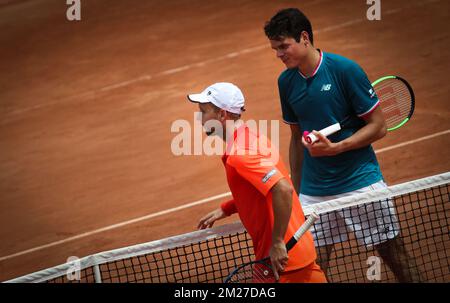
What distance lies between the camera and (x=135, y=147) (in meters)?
10.5

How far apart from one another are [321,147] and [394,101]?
3.99 feet

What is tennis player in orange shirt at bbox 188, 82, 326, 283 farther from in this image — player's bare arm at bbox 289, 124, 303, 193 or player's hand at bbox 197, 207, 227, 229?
player's bare arm at bbox 289, 124, 303, 193

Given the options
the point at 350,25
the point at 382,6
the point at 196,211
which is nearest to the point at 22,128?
the point at 196,211

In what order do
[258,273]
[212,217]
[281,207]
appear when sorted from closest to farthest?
[281,207], [258,273], [212,217]

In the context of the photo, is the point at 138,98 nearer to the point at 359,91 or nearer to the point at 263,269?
the point at 359,91

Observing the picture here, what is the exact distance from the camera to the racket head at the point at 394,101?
5.78m

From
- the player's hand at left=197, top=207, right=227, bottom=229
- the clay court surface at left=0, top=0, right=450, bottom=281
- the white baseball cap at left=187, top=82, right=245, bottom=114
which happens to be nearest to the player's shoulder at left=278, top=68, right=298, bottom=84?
the white baseball cap at left=187, top=82, right=245, bottom=114

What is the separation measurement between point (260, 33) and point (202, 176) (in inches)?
182

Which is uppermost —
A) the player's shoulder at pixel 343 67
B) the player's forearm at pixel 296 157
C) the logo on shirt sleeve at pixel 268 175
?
the player's shoulder at pixel 343 67

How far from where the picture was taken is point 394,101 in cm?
585

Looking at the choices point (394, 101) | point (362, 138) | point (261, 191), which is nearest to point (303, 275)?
point (261, 191)

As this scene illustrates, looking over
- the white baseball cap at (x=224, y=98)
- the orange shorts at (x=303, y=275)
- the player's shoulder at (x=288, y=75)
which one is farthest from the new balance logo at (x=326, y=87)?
the orange shorts at (x=303, y=275)

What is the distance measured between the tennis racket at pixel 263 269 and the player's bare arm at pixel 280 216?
11cm

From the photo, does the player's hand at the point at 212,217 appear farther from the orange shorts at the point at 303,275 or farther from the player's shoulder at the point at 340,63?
the player's shoulder at the point at 340,63
